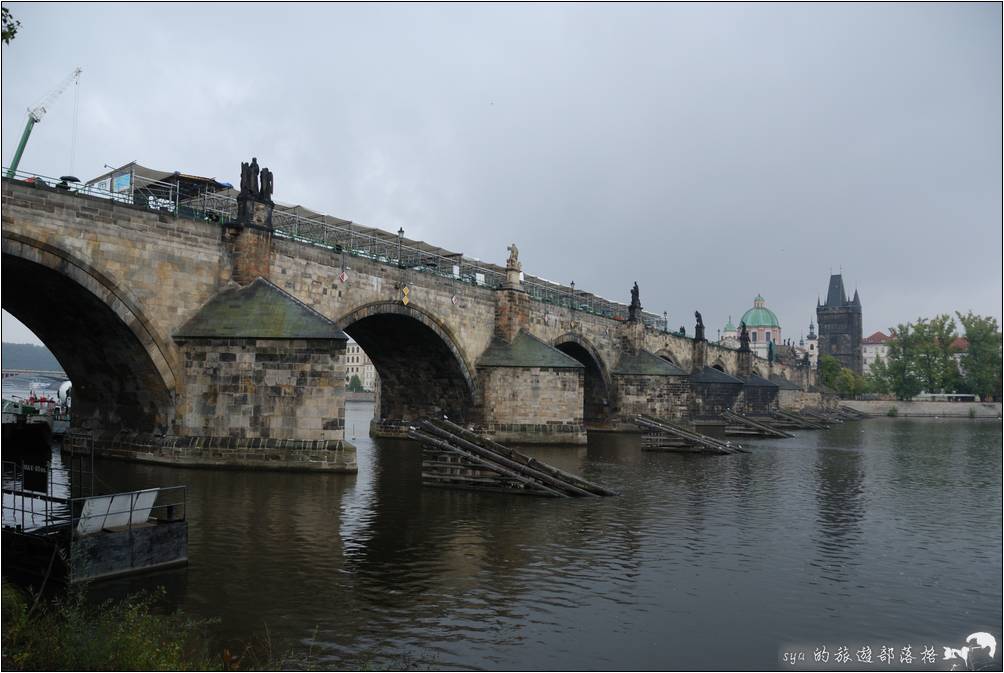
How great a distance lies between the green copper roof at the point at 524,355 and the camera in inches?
1524

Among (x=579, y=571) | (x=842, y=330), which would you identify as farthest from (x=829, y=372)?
(x=579, y=571)

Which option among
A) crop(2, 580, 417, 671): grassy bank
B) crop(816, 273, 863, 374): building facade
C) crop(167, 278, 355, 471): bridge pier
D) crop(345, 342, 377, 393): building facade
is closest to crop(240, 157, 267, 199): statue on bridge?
crop(167, 278, 355, 471): bridge pier

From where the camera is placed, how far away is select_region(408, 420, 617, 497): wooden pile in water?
20172 mm

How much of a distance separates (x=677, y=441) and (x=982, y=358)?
88.2 metres

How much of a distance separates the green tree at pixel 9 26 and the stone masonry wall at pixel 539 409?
29236 millimetres

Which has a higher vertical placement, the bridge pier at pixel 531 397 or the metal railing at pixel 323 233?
the metal railing at pixel 323 233

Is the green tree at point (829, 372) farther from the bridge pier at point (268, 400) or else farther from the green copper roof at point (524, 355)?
the bridge pier at point (268, 400)

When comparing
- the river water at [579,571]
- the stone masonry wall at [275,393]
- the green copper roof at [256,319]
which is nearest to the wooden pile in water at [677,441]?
the river water at [579,571]

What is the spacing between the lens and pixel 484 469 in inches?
815

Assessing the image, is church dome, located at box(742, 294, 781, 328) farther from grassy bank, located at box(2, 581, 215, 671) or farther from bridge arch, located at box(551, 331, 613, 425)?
grassy bank, located at box(2, 581, 215, 671)

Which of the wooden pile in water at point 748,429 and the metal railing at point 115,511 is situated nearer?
the metal railing at point 115,511

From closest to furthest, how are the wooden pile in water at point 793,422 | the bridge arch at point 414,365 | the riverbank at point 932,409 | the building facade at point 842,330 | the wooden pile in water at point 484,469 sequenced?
the wooden pile in water at point 484,469 < the bridge arch at point 414,365 < the wooden pile in water at point 793,422 < the riverbank at point 932,409 < the building facade at point 842,330

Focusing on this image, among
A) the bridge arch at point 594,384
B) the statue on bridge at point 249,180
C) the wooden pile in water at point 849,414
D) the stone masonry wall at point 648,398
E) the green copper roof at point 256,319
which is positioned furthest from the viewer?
the wooden pile in water at point 849,414

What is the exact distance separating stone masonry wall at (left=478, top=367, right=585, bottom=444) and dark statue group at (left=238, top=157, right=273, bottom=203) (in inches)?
643
